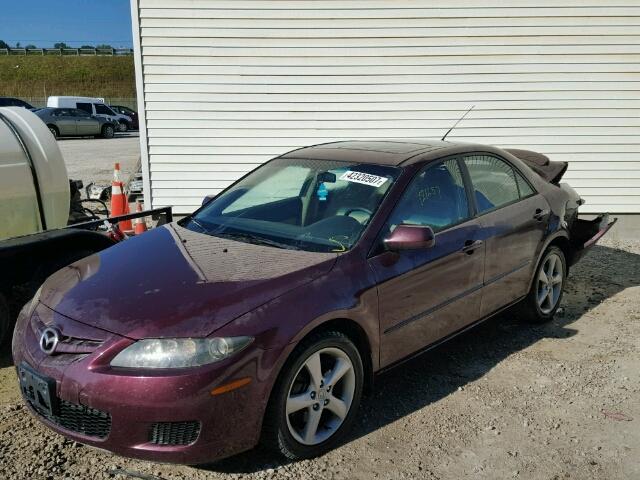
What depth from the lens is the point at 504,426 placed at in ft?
11.9

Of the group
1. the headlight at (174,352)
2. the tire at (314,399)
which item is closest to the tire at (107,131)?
the tire at (314,399)

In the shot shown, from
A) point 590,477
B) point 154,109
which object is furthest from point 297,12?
point 590,477

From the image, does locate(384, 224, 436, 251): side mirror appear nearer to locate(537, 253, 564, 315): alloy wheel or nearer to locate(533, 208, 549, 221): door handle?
locate(533, 208, 549, 221): door handle

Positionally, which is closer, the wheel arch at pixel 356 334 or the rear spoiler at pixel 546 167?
the wheel arch at pixel 356 334

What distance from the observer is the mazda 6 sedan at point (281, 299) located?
2828mm

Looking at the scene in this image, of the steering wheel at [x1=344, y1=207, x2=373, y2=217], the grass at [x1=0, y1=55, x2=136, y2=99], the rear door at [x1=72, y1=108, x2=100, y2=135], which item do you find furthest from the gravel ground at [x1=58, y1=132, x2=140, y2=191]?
the grass at [x1=0, y1=55, x2=136, y2=99]

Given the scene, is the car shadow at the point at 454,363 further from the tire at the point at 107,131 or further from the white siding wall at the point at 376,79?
the tire at the point at 107,131

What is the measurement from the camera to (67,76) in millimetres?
57281

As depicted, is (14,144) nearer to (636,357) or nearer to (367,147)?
(367,147)

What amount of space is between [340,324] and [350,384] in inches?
13.0

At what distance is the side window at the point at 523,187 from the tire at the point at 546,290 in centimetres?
50

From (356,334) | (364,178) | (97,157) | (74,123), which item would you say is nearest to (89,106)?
(74,123)

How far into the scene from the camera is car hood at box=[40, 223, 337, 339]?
2922 millimetres

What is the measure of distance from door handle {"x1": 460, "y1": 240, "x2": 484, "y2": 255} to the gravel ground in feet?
28.1
